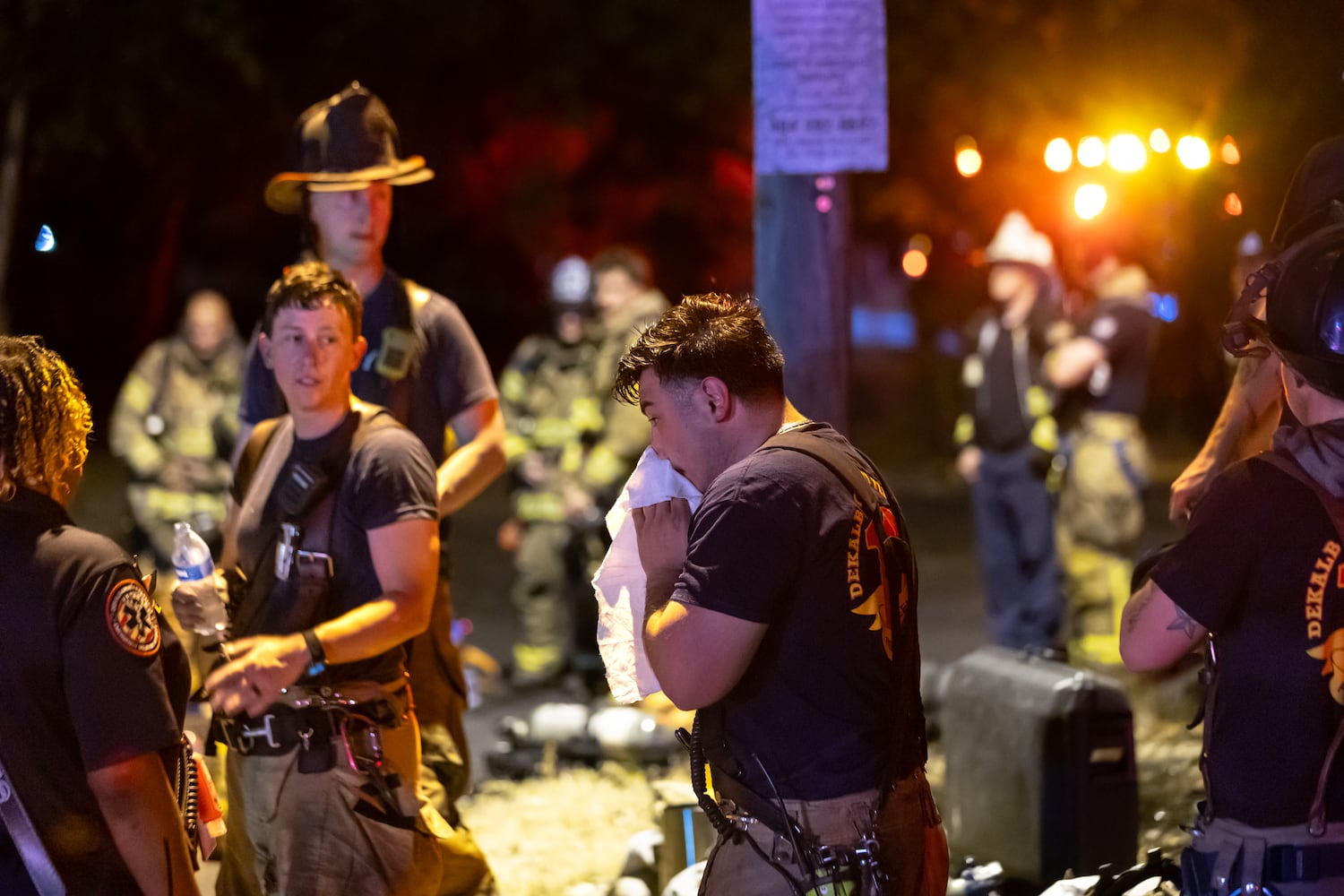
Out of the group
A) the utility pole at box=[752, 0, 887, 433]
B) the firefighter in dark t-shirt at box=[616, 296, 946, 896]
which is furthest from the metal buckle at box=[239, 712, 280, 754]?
the utility pole at box=[752, 0, 887, 433]

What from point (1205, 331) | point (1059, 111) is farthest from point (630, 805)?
point (1059, 111)

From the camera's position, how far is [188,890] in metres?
2.88

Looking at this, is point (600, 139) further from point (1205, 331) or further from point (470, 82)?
point (1205, 331)

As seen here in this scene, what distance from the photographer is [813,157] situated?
201 inches

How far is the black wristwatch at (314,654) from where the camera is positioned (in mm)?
3852

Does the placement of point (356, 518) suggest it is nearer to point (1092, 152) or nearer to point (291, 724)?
point (291, 724)

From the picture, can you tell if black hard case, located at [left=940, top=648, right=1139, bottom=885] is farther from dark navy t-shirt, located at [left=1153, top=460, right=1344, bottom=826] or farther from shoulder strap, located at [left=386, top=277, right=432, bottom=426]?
shoulder strap, located at [left=386, top=277, right=432, bottom=426]

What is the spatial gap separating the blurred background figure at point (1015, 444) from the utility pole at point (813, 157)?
171 inches

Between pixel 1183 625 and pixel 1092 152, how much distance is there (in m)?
9.12

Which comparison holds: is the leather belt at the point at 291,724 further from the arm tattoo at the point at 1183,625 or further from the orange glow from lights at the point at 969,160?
the orange glow from lights at the point at 969,160

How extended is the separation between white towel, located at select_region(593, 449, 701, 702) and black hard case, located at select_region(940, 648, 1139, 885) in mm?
2478

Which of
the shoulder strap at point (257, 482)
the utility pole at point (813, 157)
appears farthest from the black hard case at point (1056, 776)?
the shoulder strap at point (257, 482)

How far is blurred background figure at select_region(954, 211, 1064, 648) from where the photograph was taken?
367 inches

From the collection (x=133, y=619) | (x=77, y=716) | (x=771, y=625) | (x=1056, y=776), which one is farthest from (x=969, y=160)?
(x=77, y=716)
